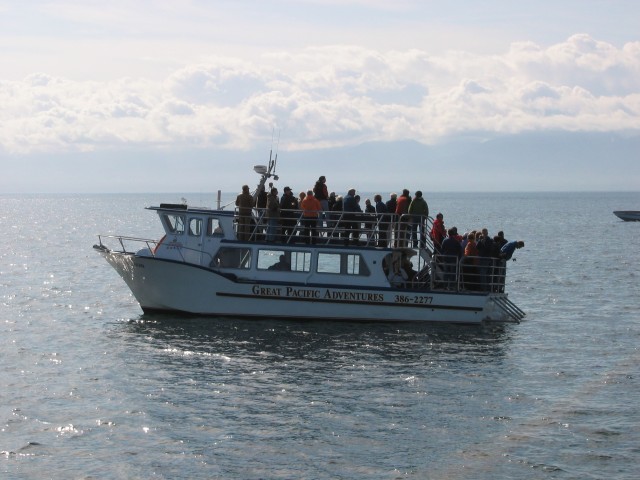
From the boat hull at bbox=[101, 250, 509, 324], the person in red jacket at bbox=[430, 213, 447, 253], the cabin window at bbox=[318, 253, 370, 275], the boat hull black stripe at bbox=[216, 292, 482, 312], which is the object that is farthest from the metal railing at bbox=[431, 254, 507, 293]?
the cabin window at bbox=[318, 253, 370, 275]

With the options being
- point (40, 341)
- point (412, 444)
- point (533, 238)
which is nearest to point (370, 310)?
point (40, 341)

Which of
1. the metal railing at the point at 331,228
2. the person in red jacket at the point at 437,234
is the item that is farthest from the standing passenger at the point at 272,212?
the person in red jacket at the point at 437,234

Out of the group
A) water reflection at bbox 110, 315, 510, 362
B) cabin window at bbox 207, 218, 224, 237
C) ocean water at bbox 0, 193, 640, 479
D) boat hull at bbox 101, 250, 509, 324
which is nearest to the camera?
ocean water at bbox 0, 193, 640, 479

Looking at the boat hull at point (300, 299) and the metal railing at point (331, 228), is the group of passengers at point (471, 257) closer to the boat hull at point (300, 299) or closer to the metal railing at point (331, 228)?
the metal railing at point (331, 228)

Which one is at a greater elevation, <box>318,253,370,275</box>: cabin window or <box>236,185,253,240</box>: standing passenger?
<box>236,185,253,240</box>: standing passenger

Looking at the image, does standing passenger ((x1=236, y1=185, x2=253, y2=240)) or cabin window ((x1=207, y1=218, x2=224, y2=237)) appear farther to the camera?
cabin window ((x1=207, y1=218, x2=224, y2=237))

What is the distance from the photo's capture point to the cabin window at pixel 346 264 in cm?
3312

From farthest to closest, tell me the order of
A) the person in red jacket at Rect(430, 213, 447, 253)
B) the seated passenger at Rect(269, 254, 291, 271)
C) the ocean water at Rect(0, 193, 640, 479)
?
1. the person in red jacket at Rect(430, 213, 447, 253)
2. the seated passenger at Rect(269, 254, 291, 271)
3. the ocean water at Rect(0, 193, 640, 479)

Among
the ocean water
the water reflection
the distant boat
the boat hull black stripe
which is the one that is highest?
the distant boat

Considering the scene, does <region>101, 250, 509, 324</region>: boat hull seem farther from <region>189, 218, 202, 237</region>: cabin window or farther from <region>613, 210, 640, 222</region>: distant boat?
<region>613, 210, 640, 222</region>: distant boat

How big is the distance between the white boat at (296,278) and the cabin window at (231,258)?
0.03m

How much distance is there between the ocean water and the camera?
19.2 m

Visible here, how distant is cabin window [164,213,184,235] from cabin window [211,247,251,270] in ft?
5.37

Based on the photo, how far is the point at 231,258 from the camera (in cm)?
3334
